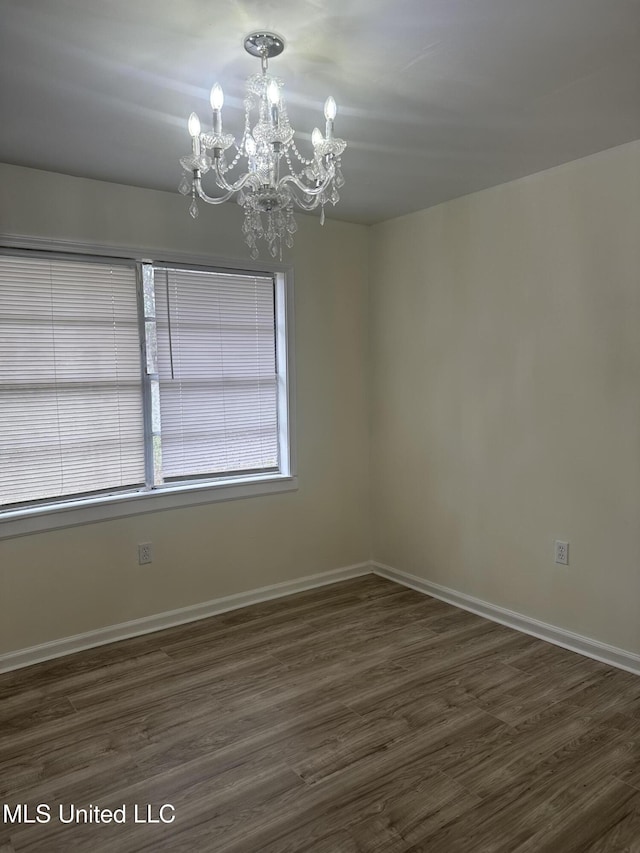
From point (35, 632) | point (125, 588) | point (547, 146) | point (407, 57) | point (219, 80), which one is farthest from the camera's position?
point (125, 588)

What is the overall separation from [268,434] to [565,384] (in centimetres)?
181

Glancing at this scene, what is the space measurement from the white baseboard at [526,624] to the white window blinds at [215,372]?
1.23 meters

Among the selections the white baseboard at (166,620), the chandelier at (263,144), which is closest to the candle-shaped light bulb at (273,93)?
the chandelier at (263,144)

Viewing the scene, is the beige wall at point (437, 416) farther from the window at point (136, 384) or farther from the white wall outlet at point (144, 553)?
the window at point (136, 384)

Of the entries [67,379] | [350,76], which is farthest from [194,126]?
[67,379]

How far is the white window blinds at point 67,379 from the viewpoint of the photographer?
3.05m

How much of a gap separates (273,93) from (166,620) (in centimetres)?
279

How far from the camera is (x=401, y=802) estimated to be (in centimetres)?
205

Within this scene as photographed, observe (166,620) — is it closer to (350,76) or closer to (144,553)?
(144,553)

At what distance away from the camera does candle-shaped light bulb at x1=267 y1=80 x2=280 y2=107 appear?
1.87 metres

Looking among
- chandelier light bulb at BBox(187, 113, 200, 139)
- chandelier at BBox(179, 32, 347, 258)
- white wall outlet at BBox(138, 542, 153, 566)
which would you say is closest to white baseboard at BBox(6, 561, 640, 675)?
white wall outlet at BBox(138, 542, 153, 566)

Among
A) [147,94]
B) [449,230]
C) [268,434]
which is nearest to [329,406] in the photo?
[268,434]

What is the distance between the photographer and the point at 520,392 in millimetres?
3348

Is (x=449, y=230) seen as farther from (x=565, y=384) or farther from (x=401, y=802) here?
(x=401, y=802)
